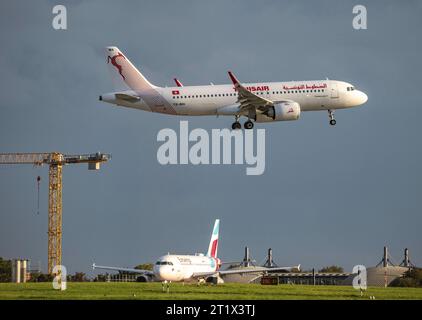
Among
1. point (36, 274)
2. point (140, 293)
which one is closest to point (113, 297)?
point (140, 293)

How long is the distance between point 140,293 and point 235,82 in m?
32.8

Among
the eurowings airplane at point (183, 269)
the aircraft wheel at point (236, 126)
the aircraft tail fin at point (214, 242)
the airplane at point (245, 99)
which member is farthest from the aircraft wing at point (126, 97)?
the aircraft tail fin at point (214, 242)

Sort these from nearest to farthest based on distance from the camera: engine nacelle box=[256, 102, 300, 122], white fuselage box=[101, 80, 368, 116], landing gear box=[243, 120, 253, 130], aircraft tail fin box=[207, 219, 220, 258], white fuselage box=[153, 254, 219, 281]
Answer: white fuselage box=[153, 254, 219, 281], engine nacelle box=[256, 102, 300, 122], landing gear box=[243, 120, 253, 130], white fuselage box=[101, 80, 368, 116], aircraft tail fin box=[207, 219, 220, 258]

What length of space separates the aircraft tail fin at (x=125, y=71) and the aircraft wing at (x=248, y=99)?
9.66 m

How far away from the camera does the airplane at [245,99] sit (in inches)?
3915

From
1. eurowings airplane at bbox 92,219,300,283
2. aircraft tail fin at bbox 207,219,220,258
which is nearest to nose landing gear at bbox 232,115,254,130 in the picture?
eurowings airplane at bbox 92,219,300,283

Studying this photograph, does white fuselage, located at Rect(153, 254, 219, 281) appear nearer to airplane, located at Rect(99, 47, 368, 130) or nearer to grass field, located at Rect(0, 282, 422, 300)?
airplane, located at Rect(99, 47, 368, 130)

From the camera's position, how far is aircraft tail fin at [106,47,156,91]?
346ft

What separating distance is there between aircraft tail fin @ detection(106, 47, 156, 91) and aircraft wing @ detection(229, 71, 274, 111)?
9663mm

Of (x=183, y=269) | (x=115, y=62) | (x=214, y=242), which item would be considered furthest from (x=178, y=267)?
(x=214, y=242)

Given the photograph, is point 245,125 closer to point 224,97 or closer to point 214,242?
point 224,97

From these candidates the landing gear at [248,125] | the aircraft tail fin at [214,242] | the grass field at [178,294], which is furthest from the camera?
the aircraft tail fin at [214,242]

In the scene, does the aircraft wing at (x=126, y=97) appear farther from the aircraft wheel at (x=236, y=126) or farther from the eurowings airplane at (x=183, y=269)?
the eurowings airplane at (x=183, y=269)

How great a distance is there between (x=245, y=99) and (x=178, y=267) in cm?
1752
